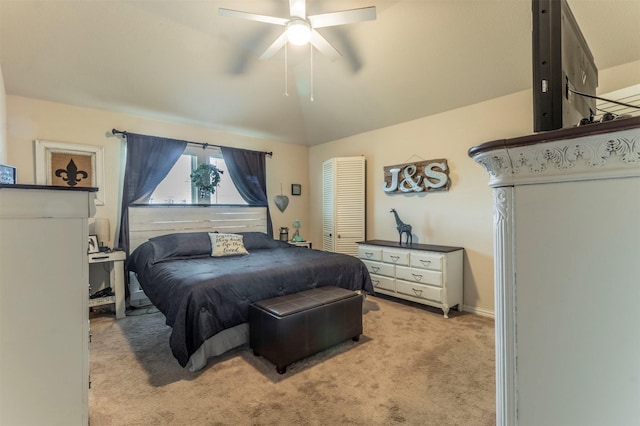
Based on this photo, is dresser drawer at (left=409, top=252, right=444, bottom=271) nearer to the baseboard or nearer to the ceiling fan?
the baseboard

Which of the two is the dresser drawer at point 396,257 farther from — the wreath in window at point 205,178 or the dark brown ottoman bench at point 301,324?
the wreath in window at point 205,178

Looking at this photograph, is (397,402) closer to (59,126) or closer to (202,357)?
(202,357)

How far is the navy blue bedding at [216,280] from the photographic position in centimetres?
227

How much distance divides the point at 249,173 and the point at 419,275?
9.75 feet

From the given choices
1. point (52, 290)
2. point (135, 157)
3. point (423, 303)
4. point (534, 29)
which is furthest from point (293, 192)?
point (534, 29)

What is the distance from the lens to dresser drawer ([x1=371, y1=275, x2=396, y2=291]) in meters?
3.88

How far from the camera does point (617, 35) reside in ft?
8.04

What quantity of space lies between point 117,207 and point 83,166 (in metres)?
0.59

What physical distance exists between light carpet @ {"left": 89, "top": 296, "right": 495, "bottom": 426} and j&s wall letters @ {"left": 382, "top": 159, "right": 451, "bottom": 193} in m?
1.77

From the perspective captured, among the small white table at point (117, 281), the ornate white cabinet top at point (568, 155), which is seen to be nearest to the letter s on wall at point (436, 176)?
the ornate white cabinet top at point (568, 155)

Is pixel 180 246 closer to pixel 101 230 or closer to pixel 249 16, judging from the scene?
pixel 101 230

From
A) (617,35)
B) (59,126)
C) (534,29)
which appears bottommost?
(534,29)

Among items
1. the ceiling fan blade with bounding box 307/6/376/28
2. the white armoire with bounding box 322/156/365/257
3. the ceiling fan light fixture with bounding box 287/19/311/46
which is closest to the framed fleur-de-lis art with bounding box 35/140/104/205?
the ceiling fan light fixture with bounding box 287/19/311/46

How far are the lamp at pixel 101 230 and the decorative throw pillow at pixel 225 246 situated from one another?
1168mm
